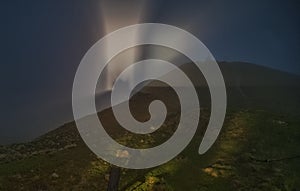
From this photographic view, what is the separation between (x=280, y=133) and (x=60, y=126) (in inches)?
1269

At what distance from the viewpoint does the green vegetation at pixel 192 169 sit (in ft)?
91.6

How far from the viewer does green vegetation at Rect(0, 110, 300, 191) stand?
1099 inches

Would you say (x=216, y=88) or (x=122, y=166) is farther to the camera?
(x=216, y=88)

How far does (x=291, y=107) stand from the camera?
220 feet

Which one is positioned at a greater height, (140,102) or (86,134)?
(140,102)

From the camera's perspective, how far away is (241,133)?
136 feet

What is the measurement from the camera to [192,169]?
30938mm

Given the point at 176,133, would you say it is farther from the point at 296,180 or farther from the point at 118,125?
the point at 296,180

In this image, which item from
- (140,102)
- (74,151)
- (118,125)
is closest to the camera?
(74,151)

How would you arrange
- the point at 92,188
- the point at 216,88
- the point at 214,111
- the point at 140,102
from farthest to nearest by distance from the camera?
1. the point at 216,88
2. the point at 140,102
3. the point at 214,111
4. the point at 92,188

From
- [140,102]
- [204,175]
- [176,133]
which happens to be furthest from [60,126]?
[204,175]

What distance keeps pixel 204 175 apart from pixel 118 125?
22.0 meters

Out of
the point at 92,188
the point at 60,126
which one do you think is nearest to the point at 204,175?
the point at 92,188

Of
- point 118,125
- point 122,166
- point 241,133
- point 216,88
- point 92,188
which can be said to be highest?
point 216,88
